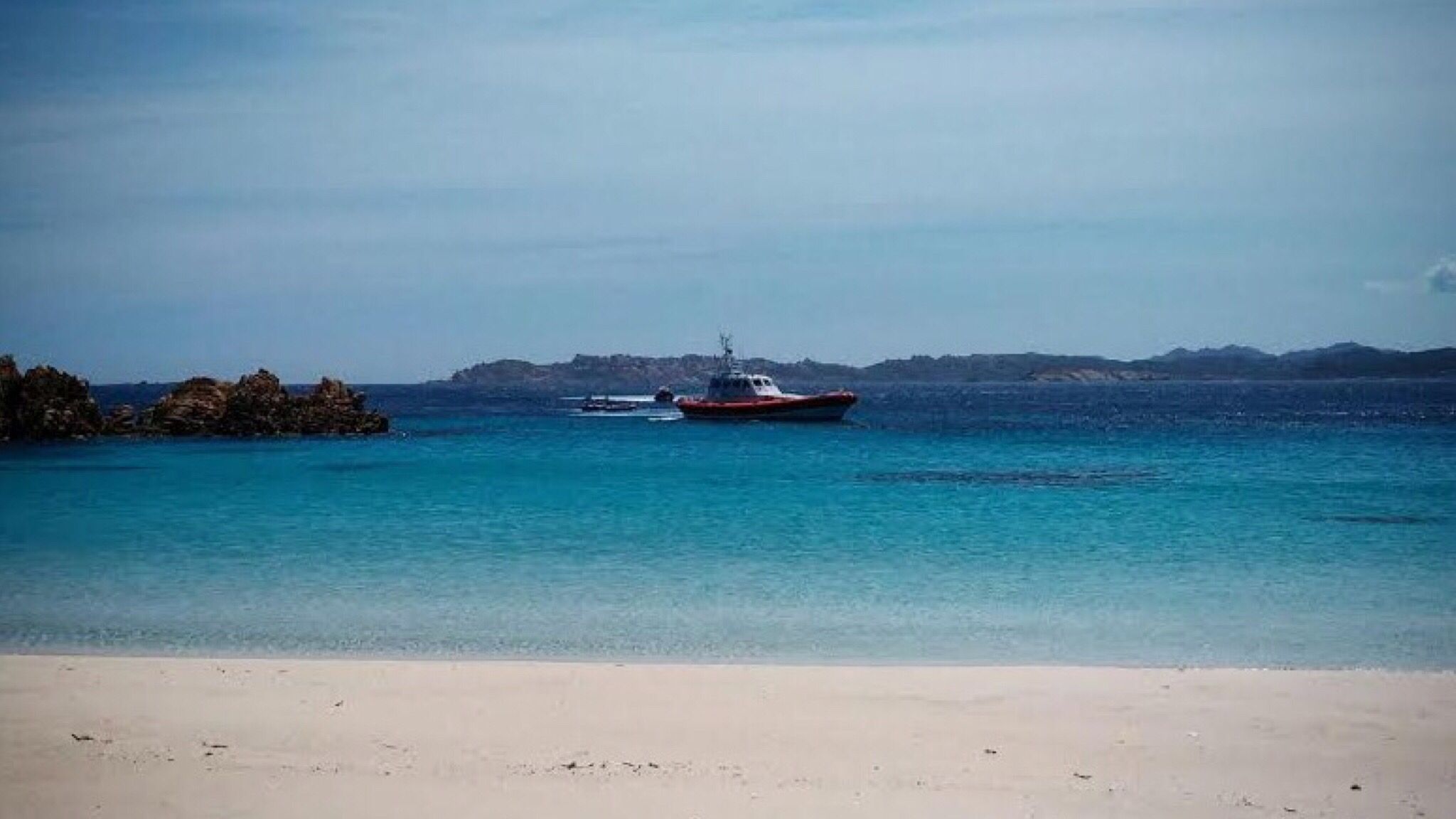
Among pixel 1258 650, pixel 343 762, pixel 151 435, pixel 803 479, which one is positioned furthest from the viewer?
pixel 151 435

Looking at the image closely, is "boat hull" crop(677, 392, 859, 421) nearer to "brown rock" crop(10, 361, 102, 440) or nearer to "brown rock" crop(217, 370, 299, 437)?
"brown rock" crop(217, 370, 299, 437)

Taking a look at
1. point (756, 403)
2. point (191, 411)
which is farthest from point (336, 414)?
point (756, 403)

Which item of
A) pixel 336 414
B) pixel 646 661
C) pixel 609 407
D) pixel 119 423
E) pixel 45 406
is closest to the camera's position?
pixel 646 661

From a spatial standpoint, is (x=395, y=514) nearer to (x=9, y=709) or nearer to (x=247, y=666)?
(x=247, y=666)

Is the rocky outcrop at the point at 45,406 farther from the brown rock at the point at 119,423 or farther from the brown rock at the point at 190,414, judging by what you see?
the brown rock at the point at 190,414

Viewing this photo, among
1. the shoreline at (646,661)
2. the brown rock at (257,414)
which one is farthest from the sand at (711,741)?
the brown rock at (257,414)

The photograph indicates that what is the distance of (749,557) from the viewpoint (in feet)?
66.5

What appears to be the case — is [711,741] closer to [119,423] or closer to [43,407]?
[43,407]

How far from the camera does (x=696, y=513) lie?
2656 cm

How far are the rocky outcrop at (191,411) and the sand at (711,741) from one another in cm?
4476

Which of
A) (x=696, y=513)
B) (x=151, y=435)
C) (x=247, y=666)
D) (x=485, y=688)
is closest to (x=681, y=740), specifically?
(x=485, y=688)

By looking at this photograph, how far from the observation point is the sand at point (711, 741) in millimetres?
8070

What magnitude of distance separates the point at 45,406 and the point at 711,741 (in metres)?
50.9

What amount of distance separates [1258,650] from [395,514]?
60.1 feet
